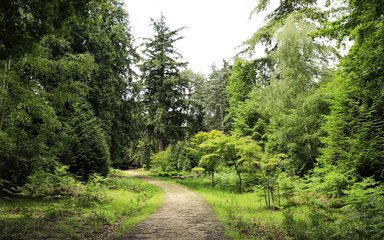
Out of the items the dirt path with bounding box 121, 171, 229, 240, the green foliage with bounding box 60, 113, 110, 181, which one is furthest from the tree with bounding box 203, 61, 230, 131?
the dirt path with bounding box 121, 171, 229, 240

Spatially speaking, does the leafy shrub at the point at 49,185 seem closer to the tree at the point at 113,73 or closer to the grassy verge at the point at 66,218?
the grassy verge at the point at 66,218

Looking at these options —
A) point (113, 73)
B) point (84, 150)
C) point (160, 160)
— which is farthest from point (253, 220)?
point (160, 160)

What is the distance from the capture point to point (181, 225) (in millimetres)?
8898

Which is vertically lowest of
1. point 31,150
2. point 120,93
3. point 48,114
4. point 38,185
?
point 38,185

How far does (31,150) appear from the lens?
11.2 metres

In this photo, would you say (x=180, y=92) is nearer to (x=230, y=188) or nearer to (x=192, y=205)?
(x=230, y=188)

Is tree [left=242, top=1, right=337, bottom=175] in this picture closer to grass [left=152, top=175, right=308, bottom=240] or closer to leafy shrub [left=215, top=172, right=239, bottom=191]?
leafy shrub [left=215, top=172, right=239, bottom=191]

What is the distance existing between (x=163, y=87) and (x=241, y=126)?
431 inches

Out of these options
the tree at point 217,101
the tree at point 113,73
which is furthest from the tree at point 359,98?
the tree at point 217,101

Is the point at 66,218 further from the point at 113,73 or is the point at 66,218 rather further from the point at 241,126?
the point at 241,126

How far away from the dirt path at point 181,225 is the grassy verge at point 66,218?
0.54 metres

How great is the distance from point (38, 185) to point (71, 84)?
4.40 metres


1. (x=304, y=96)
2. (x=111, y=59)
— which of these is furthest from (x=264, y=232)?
(x=111, y=59)

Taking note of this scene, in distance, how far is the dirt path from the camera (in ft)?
24.6
